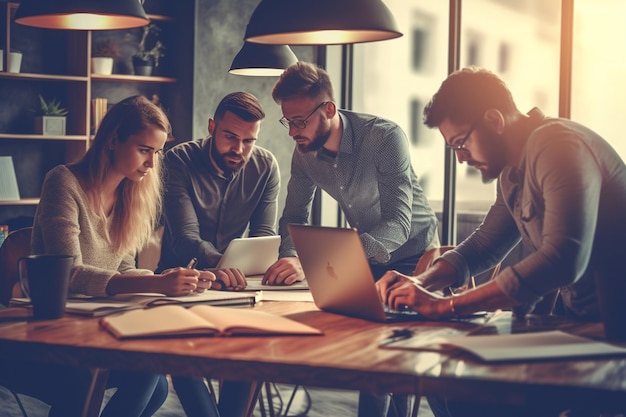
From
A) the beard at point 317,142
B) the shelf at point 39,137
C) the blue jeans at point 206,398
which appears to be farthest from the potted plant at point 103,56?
the blue jeans at point 206,398

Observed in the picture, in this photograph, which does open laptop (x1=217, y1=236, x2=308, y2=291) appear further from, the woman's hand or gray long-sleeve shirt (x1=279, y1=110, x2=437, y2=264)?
the woman's hand

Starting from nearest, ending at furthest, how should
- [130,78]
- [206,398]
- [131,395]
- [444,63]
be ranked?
[131,395]
[206,398]
[444,63]
[130,78]

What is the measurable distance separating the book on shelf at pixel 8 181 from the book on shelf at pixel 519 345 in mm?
4239

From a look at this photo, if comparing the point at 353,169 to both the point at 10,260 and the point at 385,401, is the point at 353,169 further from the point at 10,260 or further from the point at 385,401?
the point at 10,260

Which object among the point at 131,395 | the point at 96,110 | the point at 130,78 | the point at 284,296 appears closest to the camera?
the point at 131,395

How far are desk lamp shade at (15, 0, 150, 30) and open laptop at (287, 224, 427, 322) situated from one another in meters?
0.83

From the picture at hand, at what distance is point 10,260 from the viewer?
2760 mm

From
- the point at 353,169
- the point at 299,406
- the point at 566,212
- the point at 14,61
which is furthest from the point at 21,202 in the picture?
the point at 566,212

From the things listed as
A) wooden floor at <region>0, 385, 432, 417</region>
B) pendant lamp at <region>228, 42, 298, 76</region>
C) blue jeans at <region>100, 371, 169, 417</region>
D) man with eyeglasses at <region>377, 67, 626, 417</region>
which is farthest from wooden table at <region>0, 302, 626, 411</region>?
wooden floor at <region>0, 385, 432, 417</region>

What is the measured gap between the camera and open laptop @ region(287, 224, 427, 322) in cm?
202

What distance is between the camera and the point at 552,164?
6.48 feet

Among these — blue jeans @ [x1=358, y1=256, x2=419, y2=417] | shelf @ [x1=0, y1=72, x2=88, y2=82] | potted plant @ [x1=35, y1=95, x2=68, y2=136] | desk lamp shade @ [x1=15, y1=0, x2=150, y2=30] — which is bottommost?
blue jeans @ [x1=358, y1=256, x2=419, y2=417]

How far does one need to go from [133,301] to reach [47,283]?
0.92 feet

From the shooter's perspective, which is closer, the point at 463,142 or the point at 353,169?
the point at 463,142
